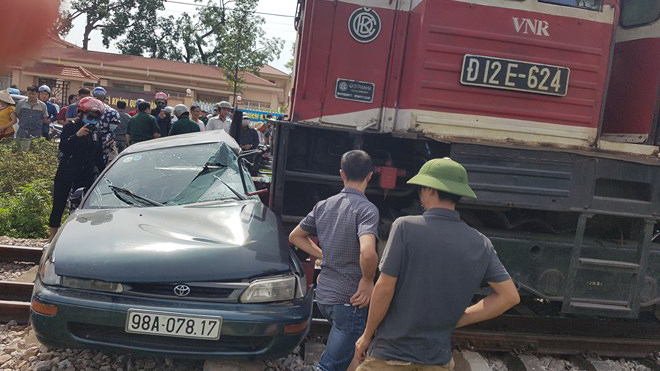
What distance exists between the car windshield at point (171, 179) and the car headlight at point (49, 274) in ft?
2.82

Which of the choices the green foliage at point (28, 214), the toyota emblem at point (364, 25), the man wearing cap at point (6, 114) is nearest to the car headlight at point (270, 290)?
the toyota emblem at point (364, 25)

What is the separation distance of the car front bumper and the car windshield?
111cm

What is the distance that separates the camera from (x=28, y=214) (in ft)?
21.7

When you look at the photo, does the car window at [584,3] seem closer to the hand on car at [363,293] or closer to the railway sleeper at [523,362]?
the railway sleeper at [523,362]

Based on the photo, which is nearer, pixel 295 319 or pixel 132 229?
pixel 295 319

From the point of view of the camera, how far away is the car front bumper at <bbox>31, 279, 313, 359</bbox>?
3006mm

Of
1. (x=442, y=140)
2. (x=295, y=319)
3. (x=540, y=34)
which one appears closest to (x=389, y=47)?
(x=442, y=140)

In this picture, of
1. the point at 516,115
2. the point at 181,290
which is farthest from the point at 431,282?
the point at 516,115

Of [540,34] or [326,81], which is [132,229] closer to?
[326,81]

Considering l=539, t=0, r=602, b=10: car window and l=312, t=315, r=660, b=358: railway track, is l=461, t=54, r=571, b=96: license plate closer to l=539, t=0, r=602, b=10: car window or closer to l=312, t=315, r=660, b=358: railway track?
l=539, t=0, r=602, b=10: car window

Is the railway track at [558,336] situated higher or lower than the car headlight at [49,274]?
lower

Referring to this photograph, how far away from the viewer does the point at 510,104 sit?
4.43 metres

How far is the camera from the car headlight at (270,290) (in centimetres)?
317

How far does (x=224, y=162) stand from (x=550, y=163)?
9.10ft
